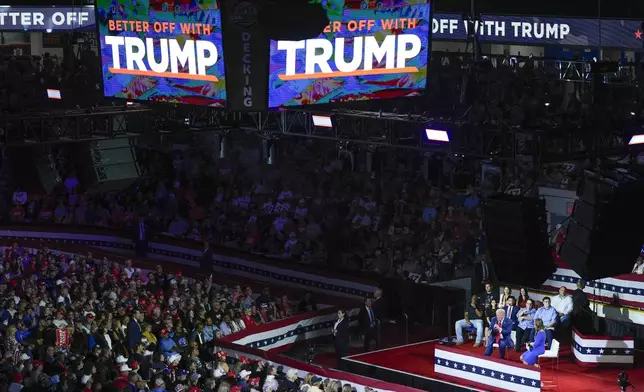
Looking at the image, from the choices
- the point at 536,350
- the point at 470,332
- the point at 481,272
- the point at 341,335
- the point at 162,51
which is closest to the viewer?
the point at 536,350

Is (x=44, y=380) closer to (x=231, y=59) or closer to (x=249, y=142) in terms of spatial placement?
(x=231, y=59)

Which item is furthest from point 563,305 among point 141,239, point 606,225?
point 141,239

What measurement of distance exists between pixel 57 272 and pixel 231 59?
636cm

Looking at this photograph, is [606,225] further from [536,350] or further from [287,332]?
[287,332]

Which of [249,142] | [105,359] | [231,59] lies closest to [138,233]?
[249,142]

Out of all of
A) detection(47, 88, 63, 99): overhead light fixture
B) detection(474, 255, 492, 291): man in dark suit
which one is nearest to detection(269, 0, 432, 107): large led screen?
detection(474, 255, 492, 291): man in dark suit

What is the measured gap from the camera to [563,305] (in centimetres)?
2583

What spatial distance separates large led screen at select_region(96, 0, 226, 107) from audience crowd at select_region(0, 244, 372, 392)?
398 centimetres

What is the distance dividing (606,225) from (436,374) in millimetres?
5091

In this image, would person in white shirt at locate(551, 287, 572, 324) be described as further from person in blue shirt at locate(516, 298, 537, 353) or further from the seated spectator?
the seated spectator

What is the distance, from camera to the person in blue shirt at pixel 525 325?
24.5 m

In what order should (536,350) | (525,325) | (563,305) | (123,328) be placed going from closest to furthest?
(536,350) → (123,328) → (525,325) → (563,305)

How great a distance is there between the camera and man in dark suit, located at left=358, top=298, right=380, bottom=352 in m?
26.3

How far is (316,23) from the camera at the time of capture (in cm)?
1994
